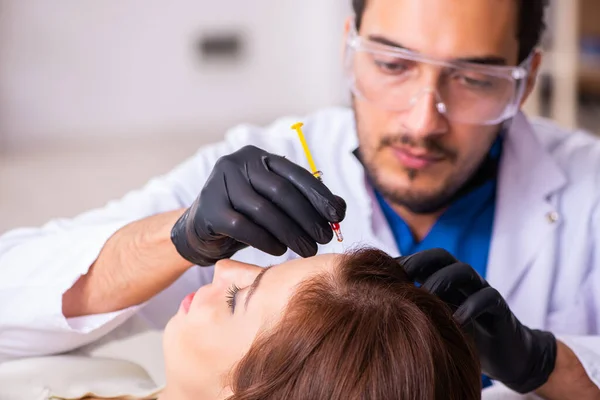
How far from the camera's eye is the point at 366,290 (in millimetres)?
1107

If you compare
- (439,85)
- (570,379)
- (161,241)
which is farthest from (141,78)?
(570,379)

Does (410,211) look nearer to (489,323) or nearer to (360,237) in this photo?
(360,237)

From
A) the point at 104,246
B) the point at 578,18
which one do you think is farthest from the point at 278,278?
the point at 578,18

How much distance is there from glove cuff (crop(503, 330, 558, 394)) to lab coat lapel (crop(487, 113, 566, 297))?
0.31 m

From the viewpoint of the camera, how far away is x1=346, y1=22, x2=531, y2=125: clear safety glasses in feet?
5.35

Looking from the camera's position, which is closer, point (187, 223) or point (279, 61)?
point (187, 223)

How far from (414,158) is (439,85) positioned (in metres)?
0.17

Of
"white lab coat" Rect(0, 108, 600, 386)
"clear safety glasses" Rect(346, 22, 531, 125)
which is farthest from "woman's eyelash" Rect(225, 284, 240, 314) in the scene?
"clear safety glasses" Rect(346, 22, 531, 125)

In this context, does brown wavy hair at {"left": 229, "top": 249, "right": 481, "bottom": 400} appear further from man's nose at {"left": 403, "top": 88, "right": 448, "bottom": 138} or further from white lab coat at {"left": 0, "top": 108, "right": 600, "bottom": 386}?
man's nose at {"left": 403, "top": 88, "right": 448, "bottom": 138}

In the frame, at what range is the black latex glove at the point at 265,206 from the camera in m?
1.13

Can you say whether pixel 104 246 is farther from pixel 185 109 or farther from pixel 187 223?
pixel 185 109

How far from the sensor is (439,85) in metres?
1.64

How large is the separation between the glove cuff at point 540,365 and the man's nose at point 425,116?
48cm

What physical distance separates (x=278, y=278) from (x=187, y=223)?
0.20m
